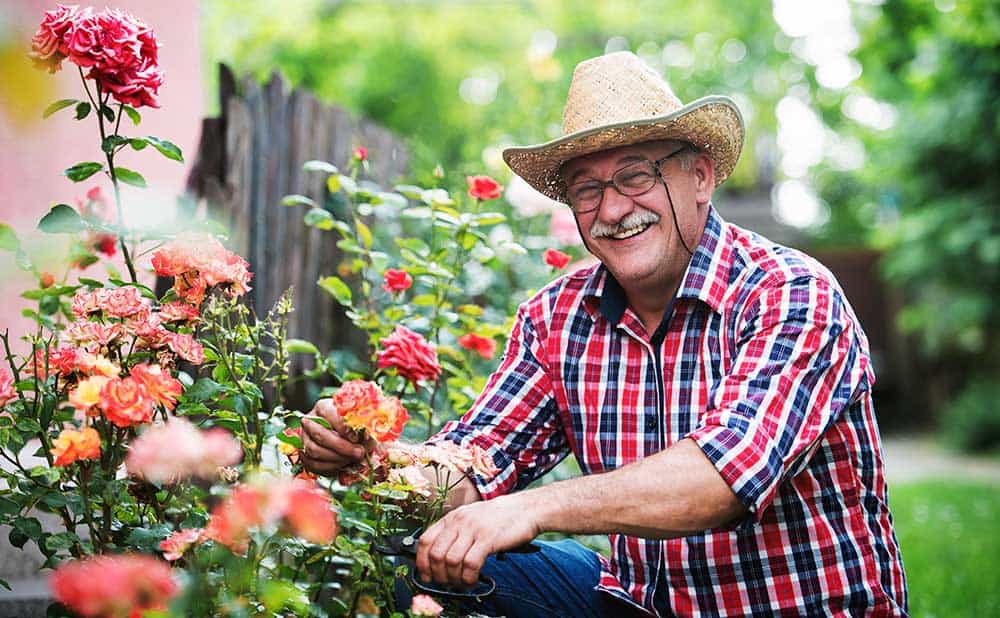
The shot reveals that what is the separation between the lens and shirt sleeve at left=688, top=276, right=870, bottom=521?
5.94ft

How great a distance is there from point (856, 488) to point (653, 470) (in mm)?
593

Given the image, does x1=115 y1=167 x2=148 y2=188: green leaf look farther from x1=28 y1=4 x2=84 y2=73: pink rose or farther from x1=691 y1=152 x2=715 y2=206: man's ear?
x1=691 y1=152 x2=715 y2=206: man's ear

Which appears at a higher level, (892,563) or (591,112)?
(591,112)

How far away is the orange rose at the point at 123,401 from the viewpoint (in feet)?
4.31

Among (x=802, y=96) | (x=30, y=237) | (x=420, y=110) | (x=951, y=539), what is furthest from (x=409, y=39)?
(x=30, y=237)

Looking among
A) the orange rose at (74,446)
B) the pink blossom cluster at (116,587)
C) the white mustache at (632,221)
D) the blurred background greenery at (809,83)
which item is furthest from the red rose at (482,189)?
the blurred background greenery at (809,83)

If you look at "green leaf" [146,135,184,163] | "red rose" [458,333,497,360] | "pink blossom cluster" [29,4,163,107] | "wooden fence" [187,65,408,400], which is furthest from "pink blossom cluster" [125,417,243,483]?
"wooden fence" [187,65,408,400]

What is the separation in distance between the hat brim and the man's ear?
0.07ft

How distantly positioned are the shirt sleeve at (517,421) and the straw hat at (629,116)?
461 mm

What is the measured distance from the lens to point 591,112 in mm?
2371

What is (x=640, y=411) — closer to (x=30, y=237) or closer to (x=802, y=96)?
A: (x=30, y=237)

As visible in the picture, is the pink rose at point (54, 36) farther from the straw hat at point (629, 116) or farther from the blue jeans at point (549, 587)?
the blue jeans at point (549, 587)

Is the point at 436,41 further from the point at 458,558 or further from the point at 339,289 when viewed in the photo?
the point at 458,558

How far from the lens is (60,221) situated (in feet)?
5.77
